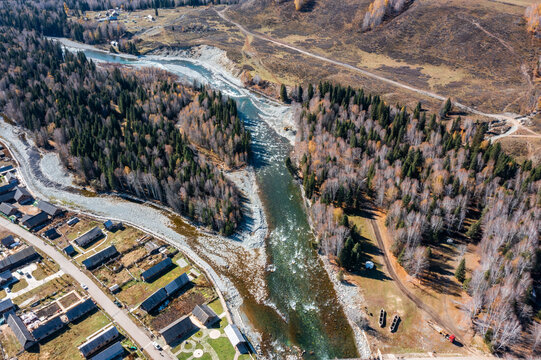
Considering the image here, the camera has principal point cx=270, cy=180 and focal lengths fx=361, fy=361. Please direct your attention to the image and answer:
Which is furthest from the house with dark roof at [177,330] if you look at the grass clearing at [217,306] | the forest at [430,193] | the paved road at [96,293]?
the forest at [430,193]

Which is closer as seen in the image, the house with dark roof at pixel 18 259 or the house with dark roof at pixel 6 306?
the house with dark roof at pixel 6 306

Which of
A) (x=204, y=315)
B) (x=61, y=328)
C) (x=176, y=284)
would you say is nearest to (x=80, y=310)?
(x=61, y=328)

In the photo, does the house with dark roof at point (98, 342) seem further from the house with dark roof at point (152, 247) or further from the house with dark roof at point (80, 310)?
the house with dark roof at point (152, 247)

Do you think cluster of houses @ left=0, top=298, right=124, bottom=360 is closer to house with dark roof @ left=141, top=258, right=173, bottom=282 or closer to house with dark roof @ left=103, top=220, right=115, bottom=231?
house with dark roof @ left=141, top=258, right=173, bottom=282

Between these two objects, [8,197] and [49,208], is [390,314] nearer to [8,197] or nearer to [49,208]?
[49,208]

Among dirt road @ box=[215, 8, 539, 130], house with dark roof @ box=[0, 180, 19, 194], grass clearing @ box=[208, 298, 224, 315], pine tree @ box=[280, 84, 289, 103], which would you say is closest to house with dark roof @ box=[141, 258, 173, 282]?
grass clearing @ box=[208, 298, 224, 315]
